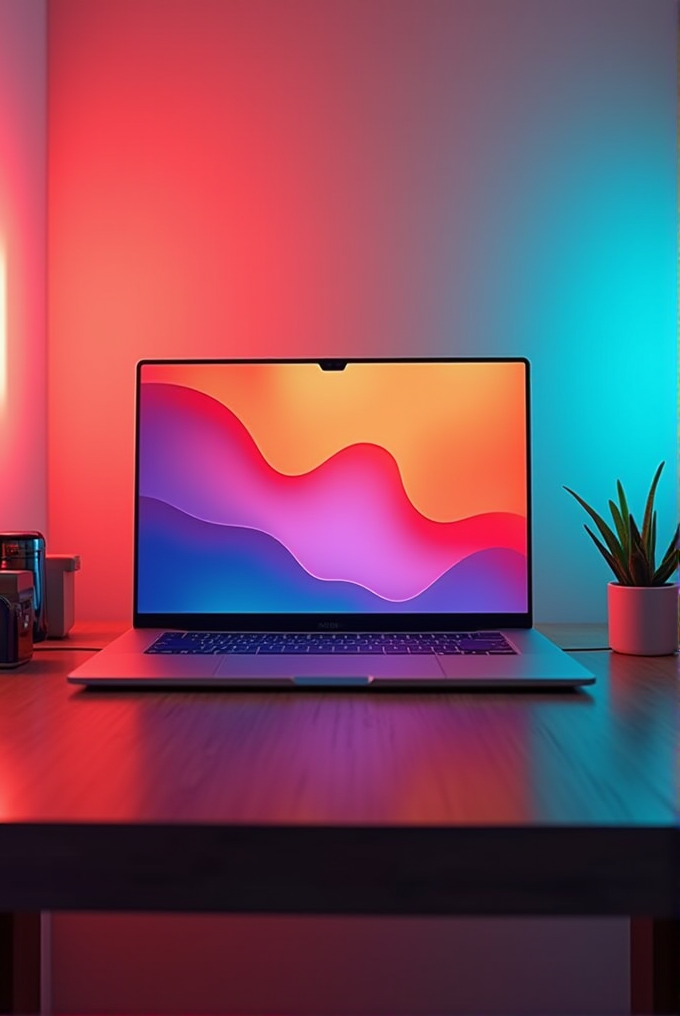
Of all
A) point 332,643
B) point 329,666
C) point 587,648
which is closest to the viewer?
point 329,666

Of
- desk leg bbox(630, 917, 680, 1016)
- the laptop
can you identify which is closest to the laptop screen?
the laptop

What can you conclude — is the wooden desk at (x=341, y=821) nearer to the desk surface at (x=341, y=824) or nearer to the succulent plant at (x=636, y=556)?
the desk surface at (x=341, y=824)

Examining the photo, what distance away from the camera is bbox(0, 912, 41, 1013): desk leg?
2.98 ft

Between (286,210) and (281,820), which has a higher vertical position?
(286,210)

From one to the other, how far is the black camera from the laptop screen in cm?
15

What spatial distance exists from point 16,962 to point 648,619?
801 mm

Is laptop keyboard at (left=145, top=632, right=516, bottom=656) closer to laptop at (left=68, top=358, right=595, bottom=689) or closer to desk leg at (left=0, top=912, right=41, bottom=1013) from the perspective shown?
laptop at (left=68, top=358, right=595, bottom=689)

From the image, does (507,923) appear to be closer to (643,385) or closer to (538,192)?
(643,385)

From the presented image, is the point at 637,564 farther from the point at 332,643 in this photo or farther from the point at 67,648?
the point at 67,648

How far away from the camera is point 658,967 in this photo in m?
0.92

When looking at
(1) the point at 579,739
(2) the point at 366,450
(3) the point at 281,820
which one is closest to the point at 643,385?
(2) the point at 366,450

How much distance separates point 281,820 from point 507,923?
3.26 feet

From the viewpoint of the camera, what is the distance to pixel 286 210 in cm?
138

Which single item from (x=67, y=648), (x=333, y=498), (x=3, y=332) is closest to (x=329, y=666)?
(x=333, y=498)
